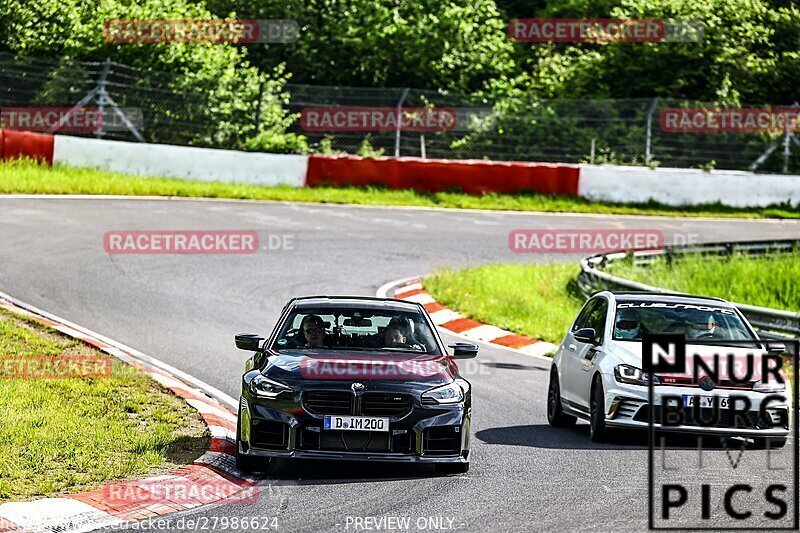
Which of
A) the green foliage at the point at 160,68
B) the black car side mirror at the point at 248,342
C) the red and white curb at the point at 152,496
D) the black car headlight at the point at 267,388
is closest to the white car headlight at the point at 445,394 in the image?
the black car headlight at the point at 267,388

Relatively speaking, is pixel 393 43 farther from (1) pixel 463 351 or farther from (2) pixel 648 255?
(1) pixel 463 351

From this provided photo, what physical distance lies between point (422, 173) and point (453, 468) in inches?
904

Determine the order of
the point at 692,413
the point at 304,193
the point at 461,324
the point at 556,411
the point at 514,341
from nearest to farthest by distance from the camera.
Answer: the point at 692,413 → the point at 556,411 → the point at 514,341 → the point at 461,324 → the point at 304,193

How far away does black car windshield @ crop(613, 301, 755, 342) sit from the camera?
12594 mm

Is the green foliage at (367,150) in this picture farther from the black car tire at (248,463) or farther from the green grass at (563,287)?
the black car tire at (248,463)

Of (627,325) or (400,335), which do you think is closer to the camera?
(400,335)

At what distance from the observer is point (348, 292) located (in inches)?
813

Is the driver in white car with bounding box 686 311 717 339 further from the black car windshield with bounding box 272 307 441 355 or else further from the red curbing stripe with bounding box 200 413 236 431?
the red curbing stripe with bounding box 200 413 236 431

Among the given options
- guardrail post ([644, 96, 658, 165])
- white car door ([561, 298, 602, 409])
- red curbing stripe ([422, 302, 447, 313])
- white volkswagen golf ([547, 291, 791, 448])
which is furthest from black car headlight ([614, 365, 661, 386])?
guardrail post ([644, 96, 658, 165])

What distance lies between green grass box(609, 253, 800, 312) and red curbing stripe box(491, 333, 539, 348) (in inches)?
120

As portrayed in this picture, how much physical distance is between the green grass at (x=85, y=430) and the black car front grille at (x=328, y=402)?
1.02 metres

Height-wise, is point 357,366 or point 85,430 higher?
point 357,366

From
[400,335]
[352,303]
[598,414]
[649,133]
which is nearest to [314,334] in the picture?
[352,303]

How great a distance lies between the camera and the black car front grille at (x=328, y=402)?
978 cm
